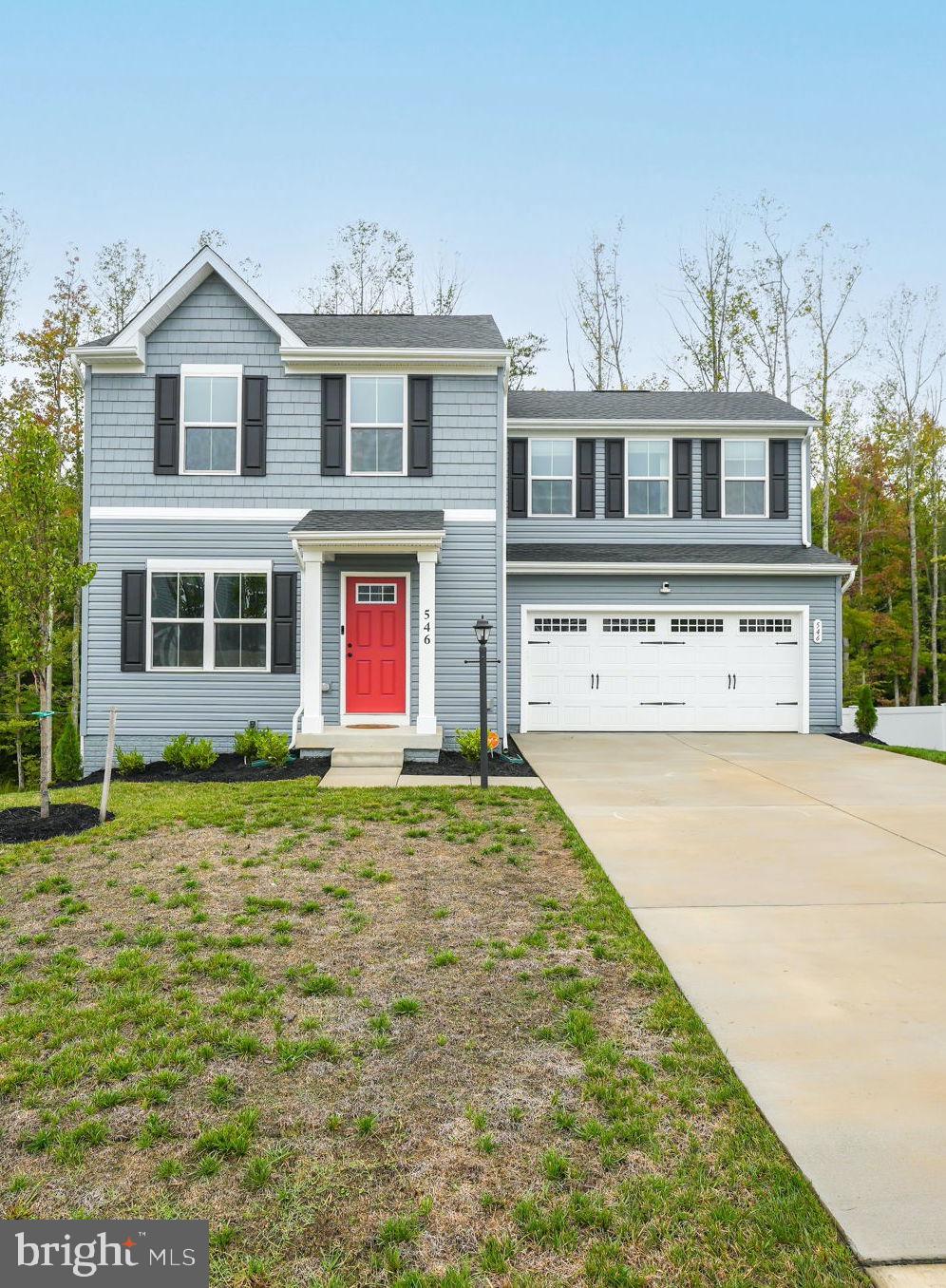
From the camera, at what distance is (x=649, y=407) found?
15.4m

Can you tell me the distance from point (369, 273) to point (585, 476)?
39.4ft

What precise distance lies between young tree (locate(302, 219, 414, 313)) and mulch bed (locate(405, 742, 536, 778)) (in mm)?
16049

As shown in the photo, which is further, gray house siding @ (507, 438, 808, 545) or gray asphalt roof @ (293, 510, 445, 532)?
gray house siding @ (507, 438, 808, 545)

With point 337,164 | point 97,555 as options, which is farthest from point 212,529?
point 337,164

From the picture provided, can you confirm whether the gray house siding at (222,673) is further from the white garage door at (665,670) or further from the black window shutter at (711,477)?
the black window shutter at (711,477)

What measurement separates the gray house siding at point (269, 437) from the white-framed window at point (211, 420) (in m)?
0.18

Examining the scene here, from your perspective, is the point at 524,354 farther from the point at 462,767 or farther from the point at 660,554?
the point at 462,767

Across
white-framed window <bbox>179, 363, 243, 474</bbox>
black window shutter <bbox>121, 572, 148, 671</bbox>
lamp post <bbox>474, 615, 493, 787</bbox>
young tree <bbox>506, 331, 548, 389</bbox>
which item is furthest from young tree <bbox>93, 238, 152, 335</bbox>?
lamp post <bbox>474, 615, 493, 787</bbox>

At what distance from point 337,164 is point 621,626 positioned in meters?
15.0

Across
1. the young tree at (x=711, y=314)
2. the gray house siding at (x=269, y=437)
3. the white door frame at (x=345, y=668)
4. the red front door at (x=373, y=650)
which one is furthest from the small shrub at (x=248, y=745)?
the young tree at (x=711, y=314)

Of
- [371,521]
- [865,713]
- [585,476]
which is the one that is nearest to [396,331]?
[371,521]

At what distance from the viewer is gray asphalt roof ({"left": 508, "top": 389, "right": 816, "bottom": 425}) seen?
1462 cm

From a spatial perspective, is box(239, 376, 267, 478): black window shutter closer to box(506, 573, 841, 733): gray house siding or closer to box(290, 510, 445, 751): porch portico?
box(290, 510, 445, 751): porch portico

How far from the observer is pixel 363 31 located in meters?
16.0
